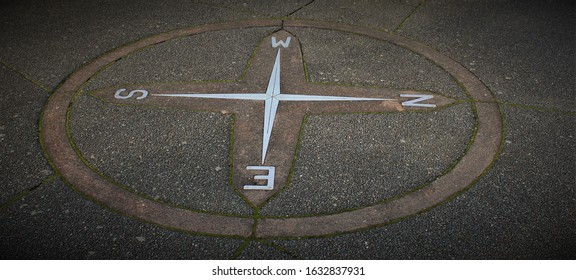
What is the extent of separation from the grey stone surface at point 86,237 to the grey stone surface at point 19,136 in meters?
0.23

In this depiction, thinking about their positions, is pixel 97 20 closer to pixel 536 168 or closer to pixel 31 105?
pixel 31 105

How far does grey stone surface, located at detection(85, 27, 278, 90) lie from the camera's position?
428 centimetres

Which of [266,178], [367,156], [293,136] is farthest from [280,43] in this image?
[266,178]

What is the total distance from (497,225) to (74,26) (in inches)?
171

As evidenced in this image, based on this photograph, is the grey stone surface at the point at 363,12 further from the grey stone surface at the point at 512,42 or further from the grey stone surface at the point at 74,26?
the grey stone surface at the point at 74,26

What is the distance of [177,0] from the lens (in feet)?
18.4

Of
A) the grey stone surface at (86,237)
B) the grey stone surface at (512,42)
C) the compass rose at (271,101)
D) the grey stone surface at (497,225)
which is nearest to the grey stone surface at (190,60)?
the compass rose at (271,101)

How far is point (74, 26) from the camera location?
5.13 meters

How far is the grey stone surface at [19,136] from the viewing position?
3361 millimetres

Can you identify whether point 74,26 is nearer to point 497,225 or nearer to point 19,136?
point 19,136

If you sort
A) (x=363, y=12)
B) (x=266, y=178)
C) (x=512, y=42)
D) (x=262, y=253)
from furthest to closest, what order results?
(x=363, y=12) < (x=512, y=42) < (x=266, y=178) < (x=262, y=253)

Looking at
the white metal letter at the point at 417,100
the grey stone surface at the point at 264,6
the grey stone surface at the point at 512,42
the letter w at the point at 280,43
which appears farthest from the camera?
the grey stone surface at the point at 264,6

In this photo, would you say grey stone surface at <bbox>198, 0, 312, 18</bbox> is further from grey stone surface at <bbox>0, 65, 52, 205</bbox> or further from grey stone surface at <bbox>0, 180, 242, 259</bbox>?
grey stone surface at <bbox>0, 180, 242, 259</bbox>

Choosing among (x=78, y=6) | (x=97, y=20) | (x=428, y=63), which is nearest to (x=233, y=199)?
(x=428, y=63)
